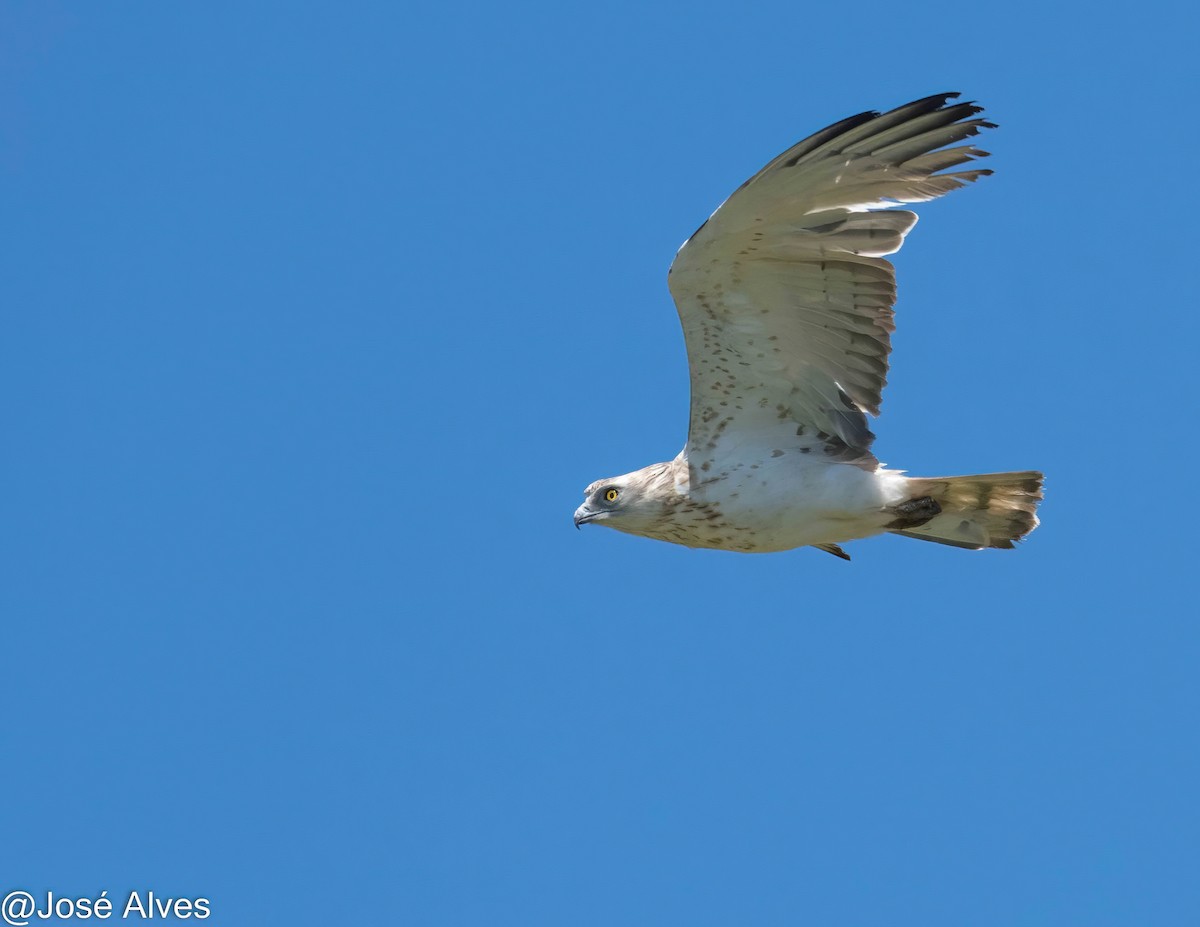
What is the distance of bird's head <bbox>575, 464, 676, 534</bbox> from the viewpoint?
994 cm

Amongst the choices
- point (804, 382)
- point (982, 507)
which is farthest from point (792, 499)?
point (982, 507)

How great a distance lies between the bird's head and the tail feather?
148 centimetres

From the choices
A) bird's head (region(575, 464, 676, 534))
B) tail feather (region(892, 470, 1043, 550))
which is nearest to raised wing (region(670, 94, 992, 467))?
bird's head (region(575, 464, 676, 534))

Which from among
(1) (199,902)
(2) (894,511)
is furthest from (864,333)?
(1) (199,902)

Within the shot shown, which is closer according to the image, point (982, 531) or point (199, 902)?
point (982, 531)

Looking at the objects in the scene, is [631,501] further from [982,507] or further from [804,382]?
[982,507]

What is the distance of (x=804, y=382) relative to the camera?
32.5 ft

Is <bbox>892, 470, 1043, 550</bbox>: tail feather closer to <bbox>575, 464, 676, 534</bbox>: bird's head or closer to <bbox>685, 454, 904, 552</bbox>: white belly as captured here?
<bbox>685, 454, 904, 552</bbox>: white belly

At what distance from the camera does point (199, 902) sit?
11.1 meters

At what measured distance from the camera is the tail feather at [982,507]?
9.80 meters

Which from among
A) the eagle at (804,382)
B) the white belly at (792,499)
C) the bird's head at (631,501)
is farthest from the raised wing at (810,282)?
the bird's head at (631,501)

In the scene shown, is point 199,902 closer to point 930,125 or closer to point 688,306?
point 688,306

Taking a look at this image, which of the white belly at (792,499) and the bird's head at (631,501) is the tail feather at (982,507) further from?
the bird's head at (631,501)

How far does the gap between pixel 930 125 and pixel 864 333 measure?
4.39 ft
